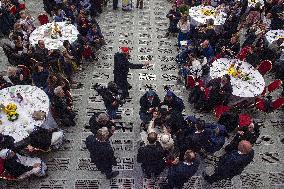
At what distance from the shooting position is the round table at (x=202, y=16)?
12.9m

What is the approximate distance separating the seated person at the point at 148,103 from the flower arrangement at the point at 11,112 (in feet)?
11.0

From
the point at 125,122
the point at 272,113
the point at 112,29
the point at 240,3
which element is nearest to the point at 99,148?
the point at 125,122

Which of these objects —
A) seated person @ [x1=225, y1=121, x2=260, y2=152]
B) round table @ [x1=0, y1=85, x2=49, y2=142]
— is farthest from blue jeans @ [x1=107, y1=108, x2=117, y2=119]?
seated person @ [x1=225, y1=121, x2=260, y2=152]

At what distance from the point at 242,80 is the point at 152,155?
4514 millimetres

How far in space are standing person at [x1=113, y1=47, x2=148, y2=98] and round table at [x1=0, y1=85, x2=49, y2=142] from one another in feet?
7.35

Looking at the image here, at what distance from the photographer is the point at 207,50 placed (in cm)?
1091

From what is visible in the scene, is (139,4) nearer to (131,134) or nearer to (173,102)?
(131,134)

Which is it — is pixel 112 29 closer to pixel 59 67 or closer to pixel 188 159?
pixel 59 67

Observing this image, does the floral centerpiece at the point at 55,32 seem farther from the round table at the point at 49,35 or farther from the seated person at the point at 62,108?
the seated person at the point at 62,108

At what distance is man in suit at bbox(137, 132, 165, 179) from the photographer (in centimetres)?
738

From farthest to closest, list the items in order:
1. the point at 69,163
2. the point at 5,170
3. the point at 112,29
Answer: the point at 112,29
the point at 69,163
the point at 5,170

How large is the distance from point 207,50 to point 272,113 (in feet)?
9.63

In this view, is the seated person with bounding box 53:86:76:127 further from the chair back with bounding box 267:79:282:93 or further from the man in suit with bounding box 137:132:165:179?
the chair back with bounding box 267:79:282:93

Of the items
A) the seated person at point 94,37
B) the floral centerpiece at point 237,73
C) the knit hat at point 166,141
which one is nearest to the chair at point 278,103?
the floral centerpiece at point 237,73
